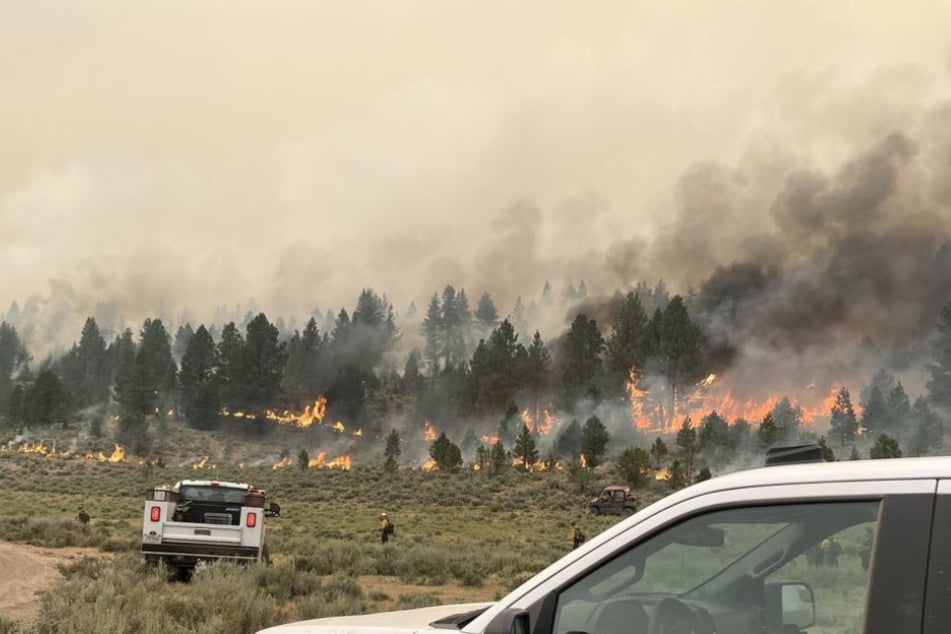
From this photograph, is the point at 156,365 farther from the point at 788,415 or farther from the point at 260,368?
the point at 788,415

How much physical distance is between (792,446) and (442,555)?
2134 cm

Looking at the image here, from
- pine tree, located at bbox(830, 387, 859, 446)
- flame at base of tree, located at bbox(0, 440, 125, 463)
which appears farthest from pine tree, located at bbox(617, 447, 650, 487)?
flame at base of tree, located at bbox(0, 440, 125, 463)

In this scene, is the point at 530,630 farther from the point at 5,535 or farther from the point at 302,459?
the point at 302,459

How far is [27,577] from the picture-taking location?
1802 centimetres

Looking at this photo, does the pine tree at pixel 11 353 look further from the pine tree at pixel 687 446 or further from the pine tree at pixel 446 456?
the pine tree at pixel 687 446

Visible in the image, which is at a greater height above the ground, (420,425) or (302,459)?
(420,425)

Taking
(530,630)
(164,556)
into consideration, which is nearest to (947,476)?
(530,630)

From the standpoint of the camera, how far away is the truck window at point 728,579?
2.38 m

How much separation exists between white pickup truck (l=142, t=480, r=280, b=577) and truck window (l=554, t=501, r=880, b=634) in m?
15.6

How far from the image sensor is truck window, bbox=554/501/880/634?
238 centimetres

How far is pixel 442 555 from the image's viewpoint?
919 inches

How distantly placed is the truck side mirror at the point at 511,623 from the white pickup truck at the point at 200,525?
612 inches

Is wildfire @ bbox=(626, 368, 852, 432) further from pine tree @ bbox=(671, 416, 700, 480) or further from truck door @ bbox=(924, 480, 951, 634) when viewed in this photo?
truck door @ bbox=(924, 480, 951, 634)

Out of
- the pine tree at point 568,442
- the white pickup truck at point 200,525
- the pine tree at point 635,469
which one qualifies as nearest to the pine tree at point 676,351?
the pine tree at point 568,442
